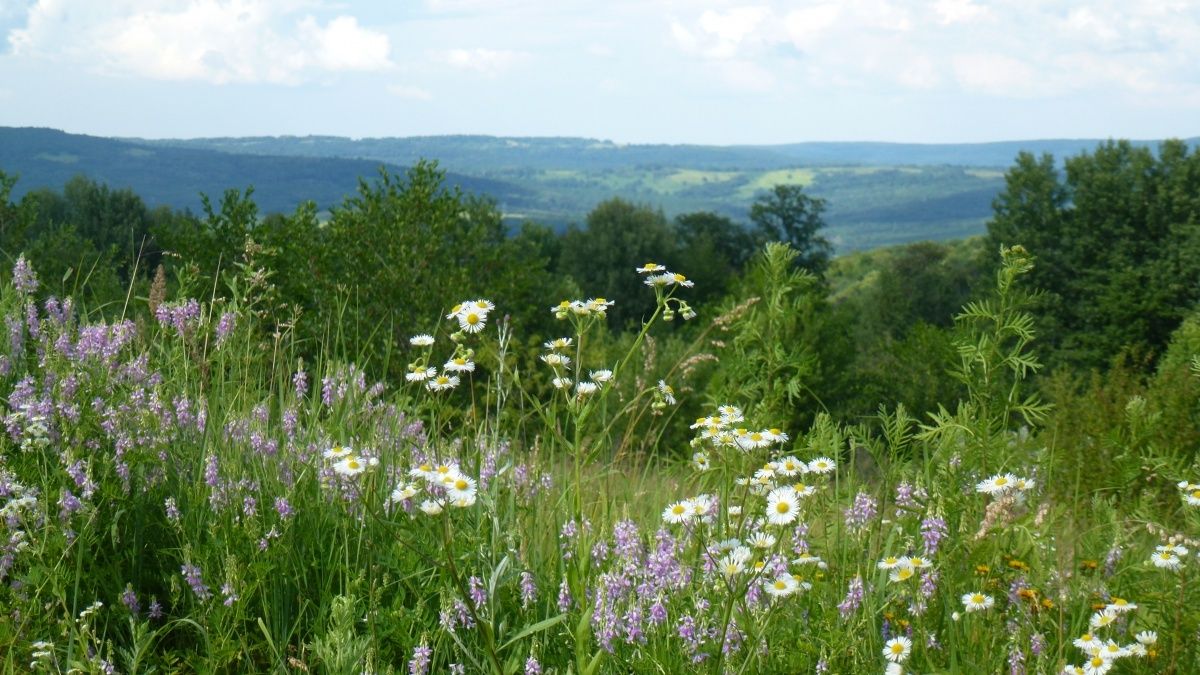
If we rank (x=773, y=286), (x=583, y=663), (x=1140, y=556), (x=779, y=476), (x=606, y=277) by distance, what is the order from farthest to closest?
(x=606, y=277) < (x=773, y=286) < (x=1140, y=556) < (x=779, y=476) < (x=583, y=663)

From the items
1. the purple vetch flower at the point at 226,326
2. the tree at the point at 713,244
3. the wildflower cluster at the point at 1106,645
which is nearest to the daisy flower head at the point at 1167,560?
the wildflower cluster at the point at 1106,645

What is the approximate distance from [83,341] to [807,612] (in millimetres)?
2550

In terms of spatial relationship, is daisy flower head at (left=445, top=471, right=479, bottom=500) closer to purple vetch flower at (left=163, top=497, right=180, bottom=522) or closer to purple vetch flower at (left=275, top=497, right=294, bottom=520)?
purple vetch flower at (left=275, top=497, right=294, bottom=520)

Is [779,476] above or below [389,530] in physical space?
above

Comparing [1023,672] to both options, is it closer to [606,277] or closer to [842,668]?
[842,668]

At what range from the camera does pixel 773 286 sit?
4.87 metres

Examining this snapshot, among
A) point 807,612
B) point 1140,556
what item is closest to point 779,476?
point 807,612

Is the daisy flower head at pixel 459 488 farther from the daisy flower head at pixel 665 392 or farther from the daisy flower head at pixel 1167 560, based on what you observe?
the daisy flower head at pixel 1167 560

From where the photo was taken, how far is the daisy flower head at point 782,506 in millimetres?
2484

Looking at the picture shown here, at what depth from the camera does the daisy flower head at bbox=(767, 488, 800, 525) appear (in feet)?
8.15

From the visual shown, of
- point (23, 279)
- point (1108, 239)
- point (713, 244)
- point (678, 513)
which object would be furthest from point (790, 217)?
point (678, 513)

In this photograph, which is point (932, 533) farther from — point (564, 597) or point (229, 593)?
point (229, 593)

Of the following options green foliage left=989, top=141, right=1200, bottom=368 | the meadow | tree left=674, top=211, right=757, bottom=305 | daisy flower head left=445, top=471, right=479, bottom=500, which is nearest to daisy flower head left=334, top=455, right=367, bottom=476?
the meadow

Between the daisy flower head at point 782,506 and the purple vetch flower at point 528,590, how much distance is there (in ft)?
2.19
